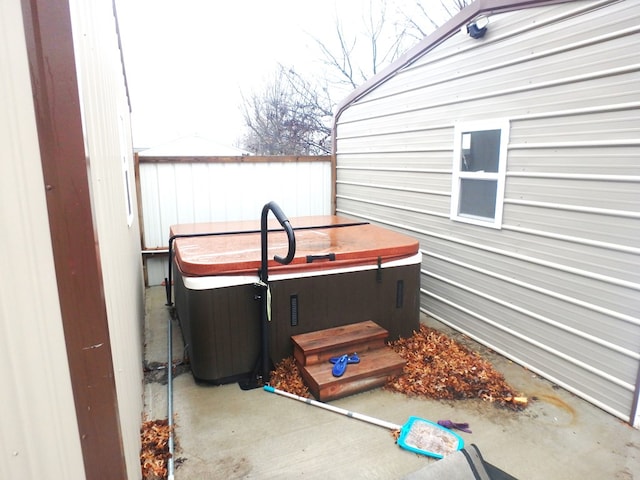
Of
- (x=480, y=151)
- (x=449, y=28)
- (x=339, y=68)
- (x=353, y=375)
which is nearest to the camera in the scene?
(x=353, y=375)

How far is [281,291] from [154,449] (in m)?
A: 1.29

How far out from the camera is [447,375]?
300 cm

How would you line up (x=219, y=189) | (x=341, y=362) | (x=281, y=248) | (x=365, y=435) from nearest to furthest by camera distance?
(x=365, y=435) → (x=341, y=362) → (x=281, y=248) → (x=219, y=189)

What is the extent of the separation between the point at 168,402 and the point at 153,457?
0.58 m

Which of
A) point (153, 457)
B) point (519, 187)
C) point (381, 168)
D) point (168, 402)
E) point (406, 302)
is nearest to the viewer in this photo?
point (153, 457)

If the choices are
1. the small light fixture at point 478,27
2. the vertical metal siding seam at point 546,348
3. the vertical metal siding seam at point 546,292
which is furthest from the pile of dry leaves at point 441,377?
the small light fixture at point 478,27

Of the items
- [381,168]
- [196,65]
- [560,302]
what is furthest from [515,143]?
[196,65]

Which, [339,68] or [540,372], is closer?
[540,372]

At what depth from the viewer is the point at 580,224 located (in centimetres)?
274

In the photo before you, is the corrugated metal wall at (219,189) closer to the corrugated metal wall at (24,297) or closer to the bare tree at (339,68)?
the corrugated metal wall at (24,297)

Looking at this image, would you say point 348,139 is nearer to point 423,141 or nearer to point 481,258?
point 423,141

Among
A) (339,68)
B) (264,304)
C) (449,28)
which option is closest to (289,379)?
(264,304)

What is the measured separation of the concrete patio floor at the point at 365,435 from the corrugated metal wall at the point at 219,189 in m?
2.98

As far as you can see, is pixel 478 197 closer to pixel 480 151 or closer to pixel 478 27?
pixel 480 151
